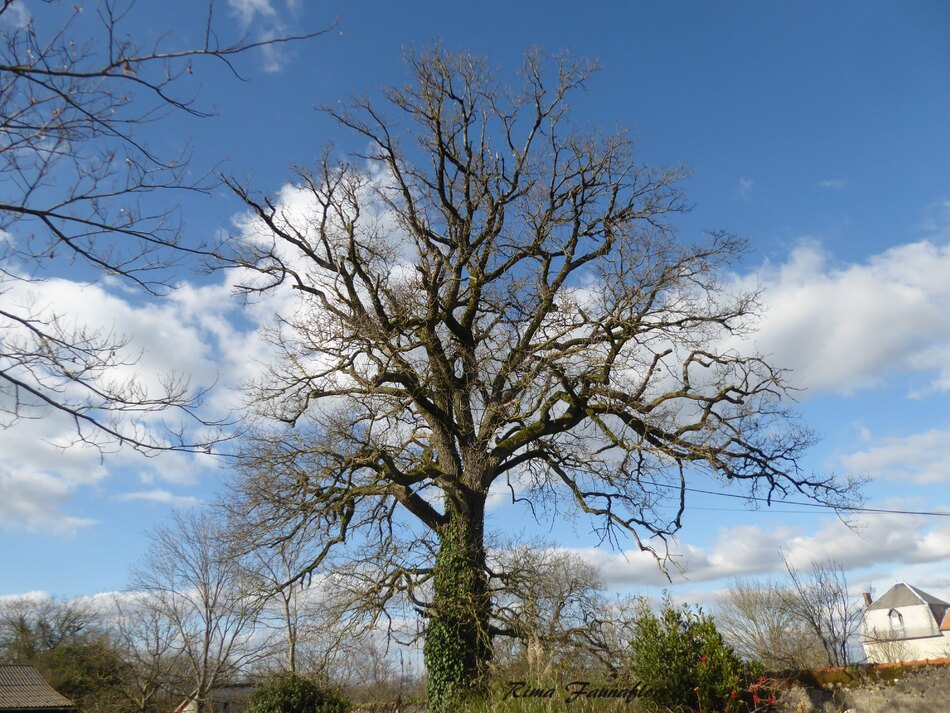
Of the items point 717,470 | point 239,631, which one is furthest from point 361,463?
point 239,631

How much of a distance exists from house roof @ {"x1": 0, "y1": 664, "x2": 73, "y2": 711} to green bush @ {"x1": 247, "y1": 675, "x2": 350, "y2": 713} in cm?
Answer: 2196

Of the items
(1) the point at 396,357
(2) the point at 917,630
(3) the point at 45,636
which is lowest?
(2) the point at 917,630

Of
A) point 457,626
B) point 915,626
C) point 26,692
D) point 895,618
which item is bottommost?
point 915,626

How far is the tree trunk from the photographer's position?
437 inches

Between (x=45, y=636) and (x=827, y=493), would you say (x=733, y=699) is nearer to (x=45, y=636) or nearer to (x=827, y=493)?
(x=827, y=493)

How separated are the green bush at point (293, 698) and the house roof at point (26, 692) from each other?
2196cm

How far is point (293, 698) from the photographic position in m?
12.2

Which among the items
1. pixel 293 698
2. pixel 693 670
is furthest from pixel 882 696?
pixel 293 698

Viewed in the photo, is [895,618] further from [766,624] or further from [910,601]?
[766,624]

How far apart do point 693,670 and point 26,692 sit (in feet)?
104

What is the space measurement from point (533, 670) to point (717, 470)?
539 cm

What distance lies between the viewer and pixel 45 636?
3781cm

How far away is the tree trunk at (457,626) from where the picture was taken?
36.4 ft

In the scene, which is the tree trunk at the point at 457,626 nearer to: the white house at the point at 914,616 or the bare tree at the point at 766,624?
the bare tree at the point at 766,624
